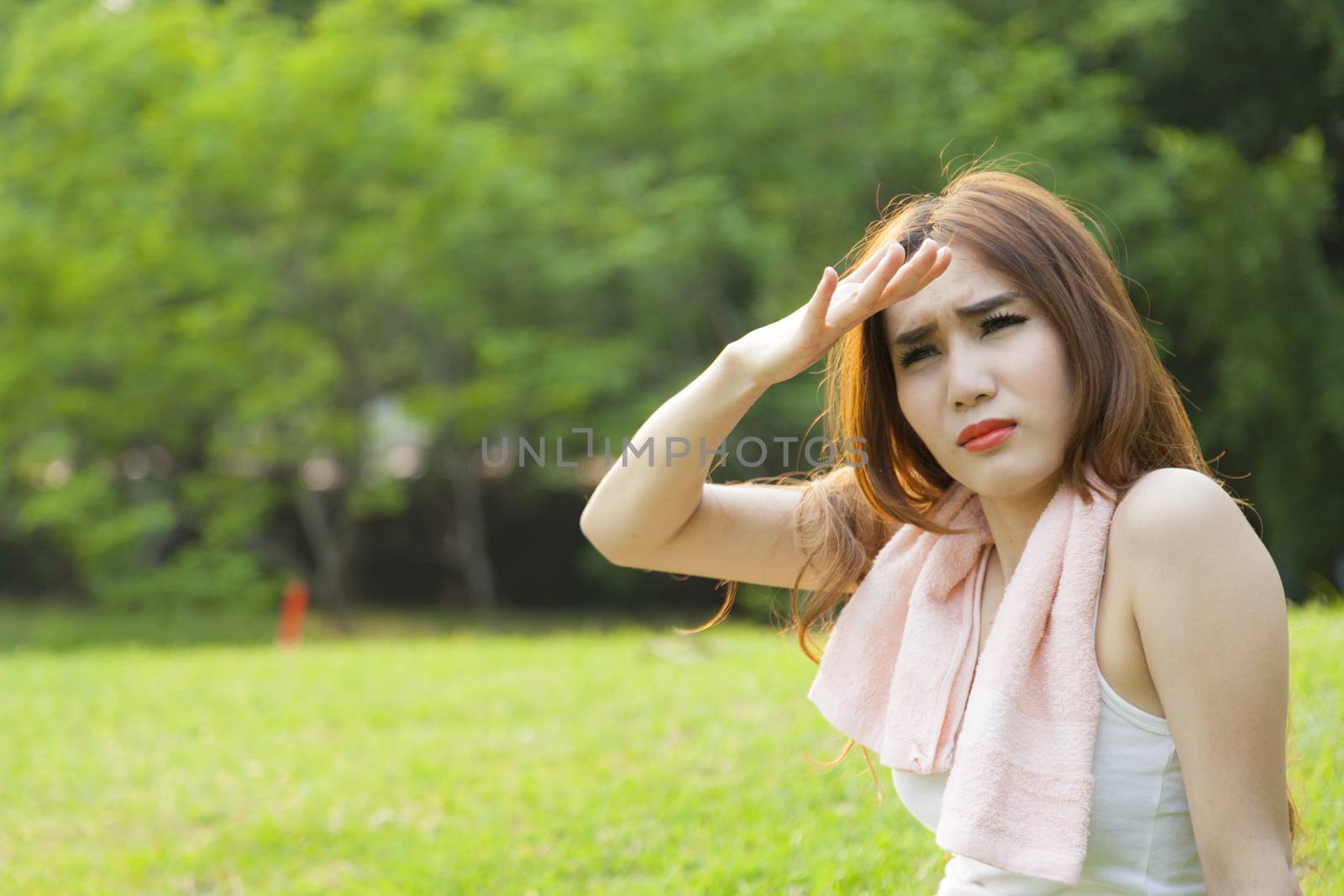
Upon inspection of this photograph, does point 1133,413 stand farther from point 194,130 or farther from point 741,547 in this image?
point 194,130

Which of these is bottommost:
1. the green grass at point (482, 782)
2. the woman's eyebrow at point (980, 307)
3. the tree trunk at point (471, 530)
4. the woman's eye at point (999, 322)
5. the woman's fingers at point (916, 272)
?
the tree trunk at point (471, 530)

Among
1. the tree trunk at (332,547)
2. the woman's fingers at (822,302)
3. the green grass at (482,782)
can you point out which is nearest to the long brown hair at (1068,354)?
the woman's fingers at (822,302)

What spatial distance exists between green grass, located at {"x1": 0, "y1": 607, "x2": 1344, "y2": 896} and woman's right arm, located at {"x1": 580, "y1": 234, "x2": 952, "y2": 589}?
1.17 ft

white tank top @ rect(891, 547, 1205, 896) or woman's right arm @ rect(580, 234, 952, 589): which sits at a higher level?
woman's right arm @ rect(580, 234, 952, 589)

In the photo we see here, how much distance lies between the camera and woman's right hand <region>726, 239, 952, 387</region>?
150 centimetres

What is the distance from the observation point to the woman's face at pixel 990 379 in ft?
5.02

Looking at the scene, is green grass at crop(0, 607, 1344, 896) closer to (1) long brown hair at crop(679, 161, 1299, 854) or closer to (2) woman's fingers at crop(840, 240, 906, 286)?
(1) long brown hair at crop(679, 161, 1299, 854)

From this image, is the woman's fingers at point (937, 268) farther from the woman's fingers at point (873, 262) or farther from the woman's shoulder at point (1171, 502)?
the woman's shoulder at point (1171, 502)

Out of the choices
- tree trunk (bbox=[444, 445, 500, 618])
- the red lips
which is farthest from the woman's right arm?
tree trunk (bbox=[444, 445, 500, 618])

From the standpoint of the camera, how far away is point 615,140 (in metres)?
14.0

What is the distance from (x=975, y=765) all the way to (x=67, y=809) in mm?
3869

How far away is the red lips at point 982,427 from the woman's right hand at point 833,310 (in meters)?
0.18

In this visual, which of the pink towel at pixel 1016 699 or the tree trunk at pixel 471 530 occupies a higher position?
the pink towel at pixel 1016 699

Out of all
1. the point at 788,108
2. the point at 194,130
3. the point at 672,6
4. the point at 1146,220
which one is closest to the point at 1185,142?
the point at 1146,220
